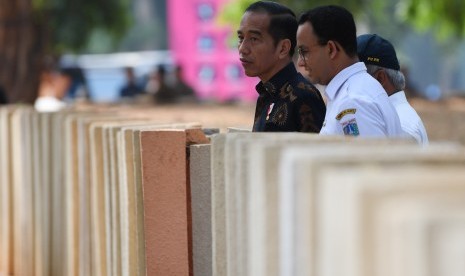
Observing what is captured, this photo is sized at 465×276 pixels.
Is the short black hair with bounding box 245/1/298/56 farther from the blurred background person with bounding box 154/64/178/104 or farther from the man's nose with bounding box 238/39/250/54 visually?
the blurred background person with bounding box 154/64/178/104

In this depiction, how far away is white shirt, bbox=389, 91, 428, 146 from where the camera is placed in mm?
5746

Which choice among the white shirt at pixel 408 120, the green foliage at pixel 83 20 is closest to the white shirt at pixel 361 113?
the white shirt at pixel 408 120

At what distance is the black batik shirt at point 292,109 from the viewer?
18.6 feet

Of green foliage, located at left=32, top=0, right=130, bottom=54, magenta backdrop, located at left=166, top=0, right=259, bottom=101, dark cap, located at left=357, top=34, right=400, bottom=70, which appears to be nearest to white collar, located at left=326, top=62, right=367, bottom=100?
dark cap, located at left=357, top=34, right=400, bottom=70

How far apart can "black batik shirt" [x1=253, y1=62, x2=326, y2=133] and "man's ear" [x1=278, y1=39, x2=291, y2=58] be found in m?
0.27

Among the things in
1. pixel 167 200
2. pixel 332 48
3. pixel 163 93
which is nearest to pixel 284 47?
pixel 332 48

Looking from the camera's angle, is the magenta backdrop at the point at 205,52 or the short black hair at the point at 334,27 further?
the magenta backdrop at the point at 205,52

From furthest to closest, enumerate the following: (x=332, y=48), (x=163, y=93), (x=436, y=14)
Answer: (x=163, y=93)
(x=436, y=14)
(x=332, y=48)

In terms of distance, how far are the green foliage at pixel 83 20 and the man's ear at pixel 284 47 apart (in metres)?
33.9

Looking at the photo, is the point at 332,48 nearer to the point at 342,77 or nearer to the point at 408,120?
the point at 342,77

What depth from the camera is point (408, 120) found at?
5844mm

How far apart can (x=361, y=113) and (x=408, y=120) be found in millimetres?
634

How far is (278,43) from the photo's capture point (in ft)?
20.0

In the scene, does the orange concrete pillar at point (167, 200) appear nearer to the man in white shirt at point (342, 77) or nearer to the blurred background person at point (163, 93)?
the man in white shirt at point (342, 77)
